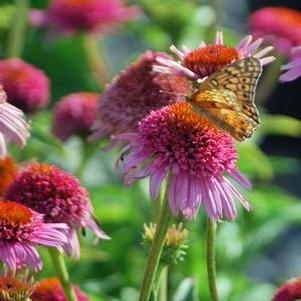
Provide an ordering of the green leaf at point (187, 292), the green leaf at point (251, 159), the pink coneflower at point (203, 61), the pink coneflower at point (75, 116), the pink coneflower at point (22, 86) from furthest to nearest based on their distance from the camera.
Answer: the green leaf at point (251, 159), the pink coneflower at point (75, 116), the pink coneflower at point (22, 86), the green leaf at point (187, 292), the pink coneflower at point (203, 61)

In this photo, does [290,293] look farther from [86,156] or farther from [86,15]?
[86,15]

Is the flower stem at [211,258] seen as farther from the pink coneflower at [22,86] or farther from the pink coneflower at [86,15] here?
the pink coneflower at [86,15]

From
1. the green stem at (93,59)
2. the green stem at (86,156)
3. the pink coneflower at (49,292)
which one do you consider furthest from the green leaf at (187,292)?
the green stem at (93,59)

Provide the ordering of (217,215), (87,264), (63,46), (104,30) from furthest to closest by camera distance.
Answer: (63,46) → (104,30) → (87,264) → (217,215)

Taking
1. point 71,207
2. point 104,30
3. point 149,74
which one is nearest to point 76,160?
point 104,30

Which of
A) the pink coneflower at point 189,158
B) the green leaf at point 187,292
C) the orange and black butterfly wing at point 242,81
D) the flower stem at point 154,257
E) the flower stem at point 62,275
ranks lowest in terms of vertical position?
the green leaf at point 187,292

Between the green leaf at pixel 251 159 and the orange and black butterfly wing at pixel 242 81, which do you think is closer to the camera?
the orange and black butterfly wing at pixel 242 81

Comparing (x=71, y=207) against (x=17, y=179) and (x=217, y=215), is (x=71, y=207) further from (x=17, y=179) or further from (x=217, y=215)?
(x=217, y=215)

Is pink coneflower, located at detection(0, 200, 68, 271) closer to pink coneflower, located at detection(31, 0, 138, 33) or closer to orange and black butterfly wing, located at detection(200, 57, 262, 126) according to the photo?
orange and black butterfly wing, located at detection(200, 57, 262, 126)
